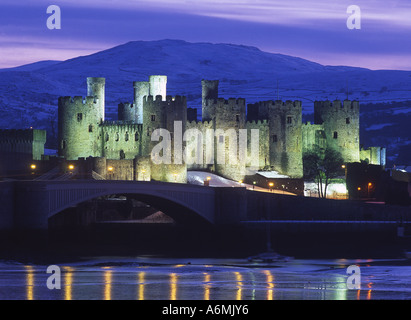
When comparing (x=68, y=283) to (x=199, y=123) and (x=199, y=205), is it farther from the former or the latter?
(x=199, y=123)

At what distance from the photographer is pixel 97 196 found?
104250 mm

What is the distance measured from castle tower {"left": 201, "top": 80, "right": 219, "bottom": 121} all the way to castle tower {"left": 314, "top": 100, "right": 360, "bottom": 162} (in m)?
13.0

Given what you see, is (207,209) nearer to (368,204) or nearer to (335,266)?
(368,204)

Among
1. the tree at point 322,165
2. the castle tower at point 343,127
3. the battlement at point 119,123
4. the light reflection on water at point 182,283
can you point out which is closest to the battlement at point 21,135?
the battlement at point 119,123

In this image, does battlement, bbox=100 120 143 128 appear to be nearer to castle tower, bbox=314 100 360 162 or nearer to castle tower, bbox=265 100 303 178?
castle tower, bbox=265 100 303 178

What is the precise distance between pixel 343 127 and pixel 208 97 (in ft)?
51.2

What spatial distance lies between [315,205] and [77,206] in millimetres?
21795

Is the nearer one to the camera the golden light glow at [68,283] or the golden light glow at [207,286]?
the golden light glow at [68,283]

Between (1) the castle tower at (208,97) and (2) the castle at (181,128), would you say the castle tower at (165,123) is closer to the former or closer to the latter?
(2) the castle at (181,128)

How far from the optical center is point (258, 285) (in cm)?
7294

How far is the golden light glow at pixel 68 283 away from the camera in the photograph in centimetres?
6664

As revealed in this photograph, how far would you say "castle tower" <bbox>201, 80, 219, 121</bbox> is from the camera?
138 metres
